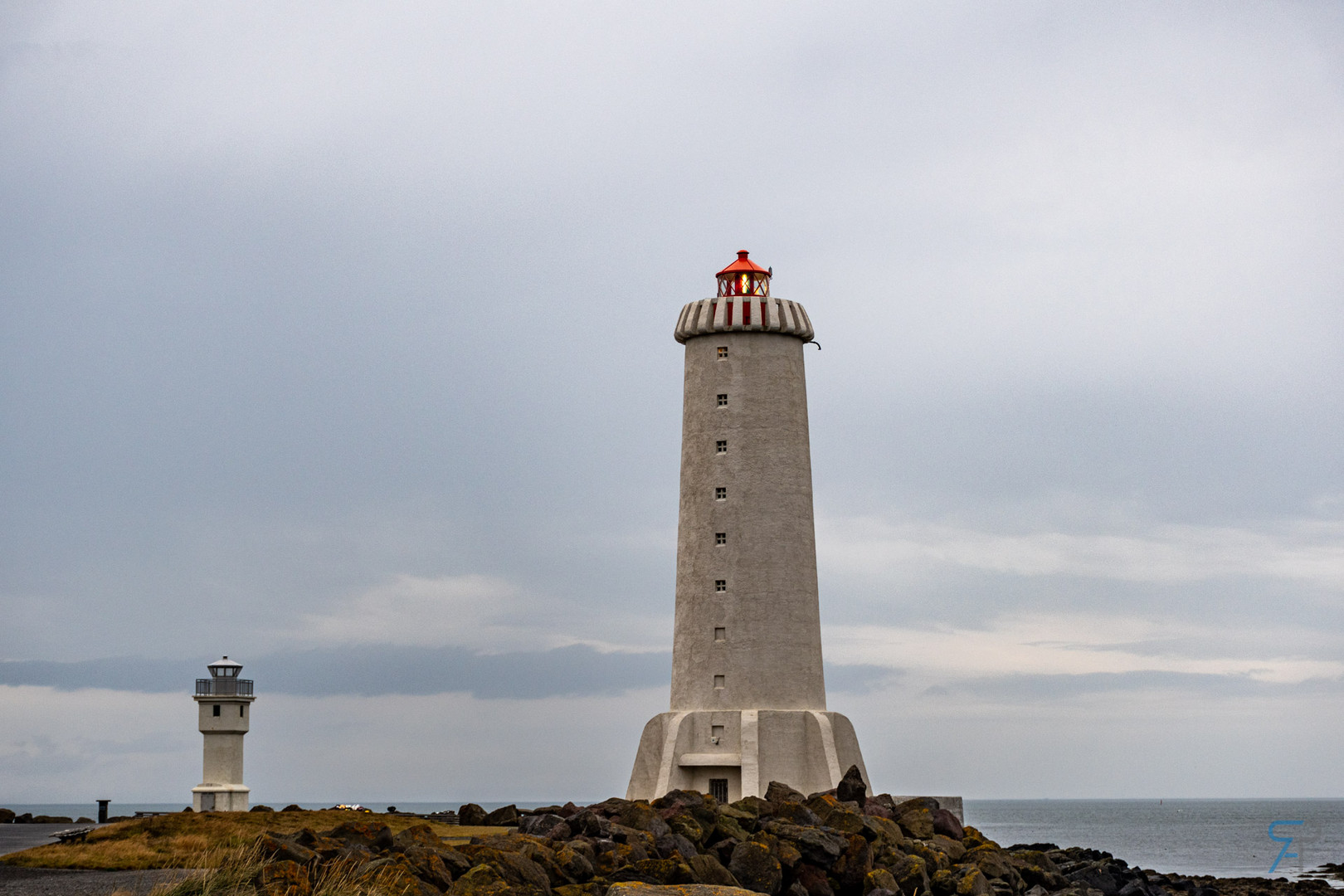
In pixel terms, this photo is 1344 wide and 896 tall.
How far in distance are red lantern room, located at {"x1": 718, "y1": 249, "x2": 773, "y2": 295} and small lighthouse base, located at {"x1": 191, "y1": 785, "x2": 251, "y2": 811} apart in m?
14.8

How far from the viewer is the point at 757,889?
1742 centimetres

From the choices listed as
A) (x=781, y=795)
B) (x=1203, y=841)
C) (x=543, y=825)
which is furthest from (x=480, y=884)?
(x=1203, y=841)

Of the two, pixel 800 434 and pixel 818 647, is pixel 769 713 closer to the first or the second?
pixel 818 647

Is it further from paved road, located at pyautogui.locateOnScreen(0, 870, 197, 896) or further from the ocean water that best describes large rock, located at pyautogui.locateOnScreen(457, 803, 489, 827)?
the ocean water

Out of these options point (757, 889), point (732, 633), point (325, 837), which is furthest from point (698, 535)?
point (325, 837)

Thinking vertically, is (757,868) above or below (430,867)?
below

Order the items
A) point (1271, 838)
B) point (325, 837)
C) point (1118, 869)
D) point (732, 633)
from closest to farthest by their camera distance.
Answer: point (325, 837)
point (1118, 869)
point (732, 633)
point (1271, 838)

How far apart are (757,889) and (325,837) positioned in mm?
5021

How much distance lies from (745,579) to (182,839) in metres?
12.5

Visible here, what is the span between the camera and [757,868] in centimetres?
1762

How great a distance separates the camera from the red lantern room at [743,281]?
100 ft

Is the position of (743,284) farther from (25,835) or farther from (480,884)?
(480,884)

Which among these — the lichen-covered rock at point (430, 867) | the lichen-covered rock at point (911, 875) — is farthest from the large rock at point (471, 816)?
the lichen-covered rock at point (430, 867)

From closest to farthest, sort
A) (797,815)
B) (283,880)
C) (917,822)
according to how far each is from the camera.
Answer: (283,880)
(797,815)
(917,822)
